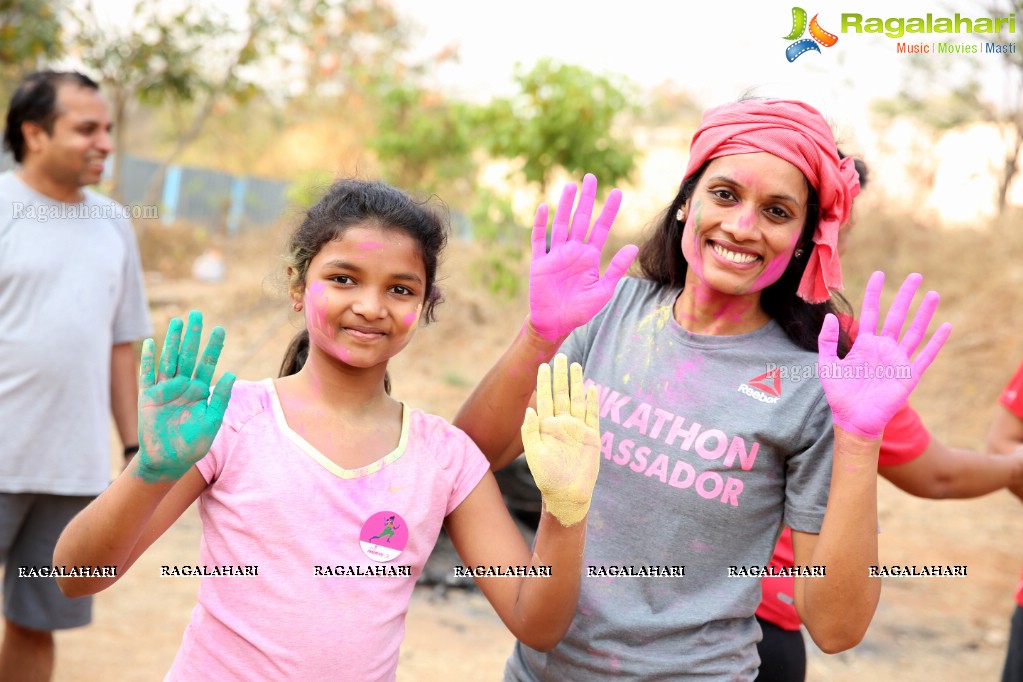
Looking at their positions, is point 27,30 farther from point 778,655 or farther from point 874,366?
point 874,366

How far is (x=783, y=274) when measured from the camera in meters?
1.81

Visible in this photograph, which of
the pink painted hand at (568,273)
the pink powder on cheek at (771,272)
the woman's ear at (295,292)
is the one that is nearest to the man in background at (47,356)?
the woman's ear at (295,292)

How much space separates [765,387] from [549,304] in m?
0.43

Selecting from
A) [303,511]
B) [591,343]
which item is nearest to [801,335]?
[591,343]

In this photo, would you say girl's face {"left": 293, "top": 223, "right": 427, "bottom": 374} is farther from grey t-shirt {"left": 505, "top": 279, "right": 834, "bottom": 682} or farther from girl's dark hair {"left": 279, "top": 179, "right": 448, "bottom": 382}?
A: grey t-shirt {"left": 505, "top": 279, "right": 834, "bottom": 682}

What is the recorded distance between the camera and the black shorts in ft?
6.90

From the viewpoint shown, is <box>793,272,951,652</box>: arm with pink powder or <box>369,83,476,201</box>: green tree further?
<box>369,83,476,201</box>: green tree

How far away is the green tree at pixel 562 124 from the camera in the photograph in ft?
23.1

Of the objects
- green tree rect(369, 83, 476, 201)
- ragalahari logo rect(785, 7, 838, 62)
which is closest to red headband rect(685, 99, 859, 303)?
ragalahari logo rect(785, 7, 838, 62)

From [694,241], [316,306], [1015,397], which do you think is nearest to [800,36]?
[1015,397]

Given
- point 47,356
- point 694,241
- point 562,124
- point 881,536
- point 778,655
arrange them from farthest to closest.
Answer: point 562,124 → point 881,536 → point 47,356 → point 778,655 → point 694,241

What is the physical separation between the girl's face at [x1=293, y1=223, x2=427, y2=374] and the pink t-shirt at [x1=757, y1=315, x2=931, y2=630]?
99cm

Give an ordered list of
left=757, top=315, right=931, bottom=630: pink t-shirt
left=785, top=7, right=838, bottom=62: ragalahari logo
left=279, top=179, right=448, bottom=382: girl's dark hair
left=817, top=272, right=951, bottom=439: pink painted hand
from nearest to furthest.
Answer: left=817, top=272, right=951, bottom=439: pink painted hand < left=279, top=179, right=448, bottom=382: girl's dark hair < left=757, top=315, right=931, bottom=630: pink t-shirt < left=785, top=7, right=838, bottom=62: ragalahari logo

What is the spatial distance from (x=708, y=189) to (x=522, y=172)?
5846mm
